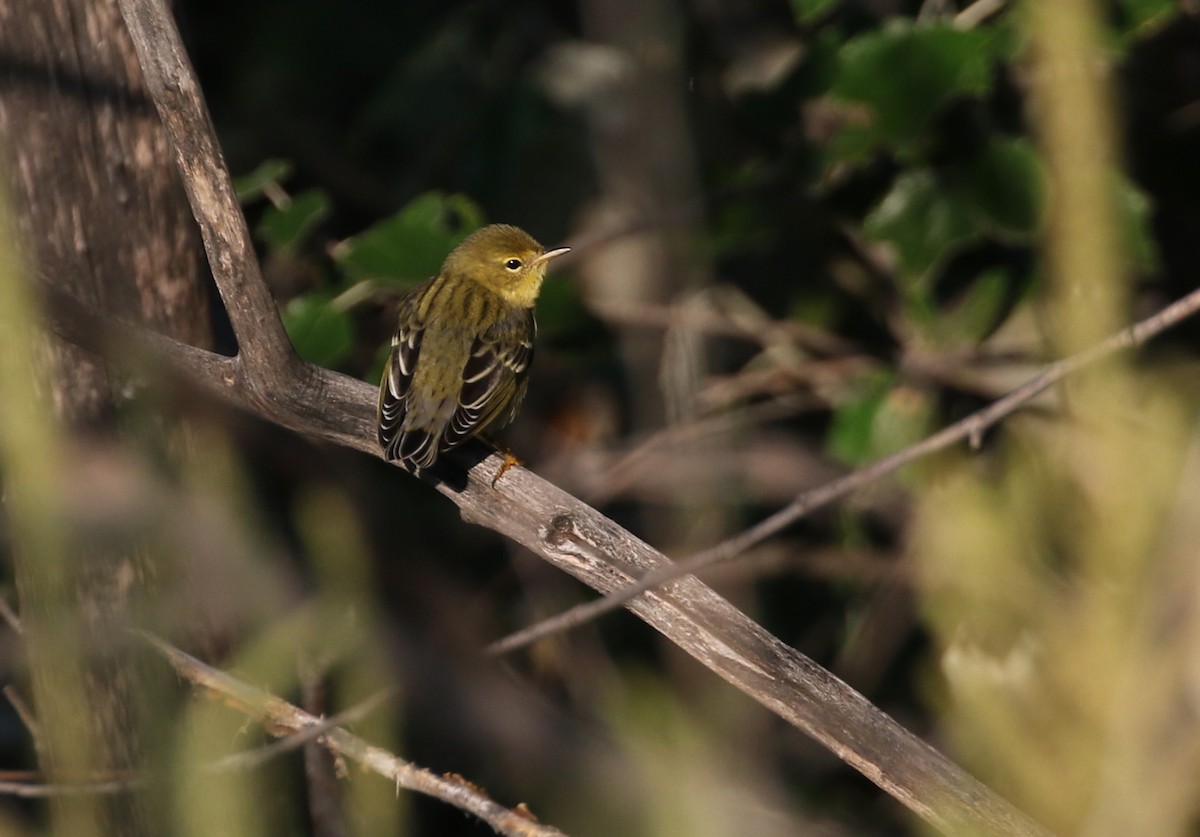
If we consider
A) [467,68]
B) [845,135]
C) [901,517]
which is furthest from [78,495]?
[901,517]

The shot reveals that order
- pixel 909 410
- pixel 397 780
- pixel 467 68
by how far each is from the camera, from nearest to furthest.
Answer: pixel 397 780 → pixel 909 410 → pixel 467 68

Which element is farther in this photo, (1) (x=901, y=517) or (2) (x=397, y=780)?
(1) (x=901, y=517)

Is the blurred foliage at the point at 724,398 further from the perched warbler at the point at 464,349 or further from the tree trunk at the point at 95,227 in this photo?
the tree trunk at the point at 95,227

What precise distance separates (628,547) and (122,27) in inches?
75.4

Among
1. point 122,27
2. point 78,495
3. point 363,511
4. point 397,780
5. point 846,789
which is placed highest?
point 846,789

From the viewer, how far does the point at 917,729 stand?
6445 mm

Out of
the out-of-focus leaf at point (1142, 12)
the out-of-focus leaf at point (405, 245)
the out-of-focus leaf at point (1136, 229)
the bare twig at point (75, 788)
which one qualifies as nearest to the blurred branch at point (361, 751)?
the bare twig at point (75, 788)

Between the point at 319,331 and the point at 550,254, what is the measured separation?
1.15 meters

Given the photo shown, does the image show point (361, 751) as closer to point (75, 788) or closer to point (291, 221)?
point (75, 788)

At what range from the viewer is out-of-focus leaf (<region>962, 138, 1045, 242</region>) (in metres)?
4.66

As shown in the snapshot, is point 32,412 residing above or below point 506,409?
below

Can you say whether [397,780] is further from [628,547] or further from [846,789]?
[846,789]

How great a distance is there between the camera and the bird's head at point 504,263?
5109 millimetres

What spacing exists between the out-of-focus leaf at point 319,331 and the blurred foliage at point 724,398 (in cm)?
1
